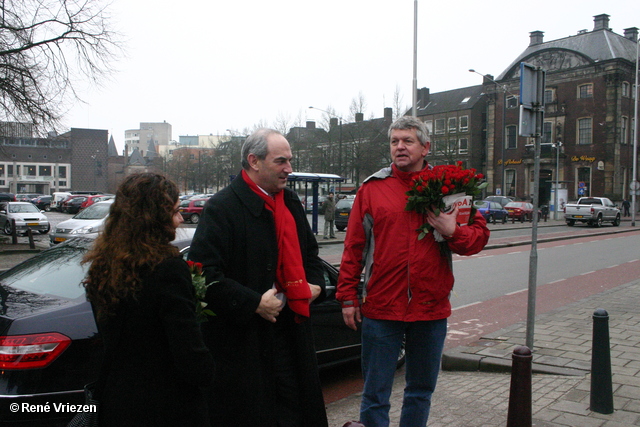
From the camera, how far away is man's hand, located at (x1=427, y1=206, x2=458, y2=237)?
285 cm

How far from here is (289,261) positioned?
2.71 m

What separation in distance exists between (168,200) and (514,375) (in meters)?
2.31

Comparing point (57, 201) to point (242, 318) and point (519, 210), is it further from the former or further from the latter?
point (242, 318)

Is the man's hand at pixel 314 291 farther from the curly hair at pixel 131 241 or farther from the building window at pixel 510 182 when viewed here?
the building window at pixel 510 182

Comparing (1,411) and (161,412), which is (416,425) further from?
(1,411)

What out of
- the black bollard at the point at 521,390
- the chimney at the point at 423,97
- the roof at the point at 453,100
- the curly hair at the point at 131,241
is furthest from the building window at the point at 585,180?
the curly hair at the point at 131,241

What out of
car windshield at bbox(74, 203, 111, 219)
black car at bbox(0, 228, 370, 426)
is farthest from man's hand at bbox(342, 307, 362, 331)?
car windshield at bbox(74, 203, 111, 219)

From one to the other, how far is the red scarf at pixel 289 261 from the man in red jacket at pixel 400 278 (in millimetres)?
393

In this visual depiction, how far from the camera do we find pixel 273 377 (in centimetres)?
262

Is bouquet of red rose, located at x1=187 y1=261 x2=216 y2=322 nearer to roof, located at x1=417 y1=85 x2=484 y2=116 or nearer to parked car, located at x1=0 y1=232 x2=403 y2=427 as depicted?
parked car, located at x1=0 y1=232 x2=403 y2=427

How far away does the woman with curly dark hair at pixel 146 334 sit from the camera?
2016mm

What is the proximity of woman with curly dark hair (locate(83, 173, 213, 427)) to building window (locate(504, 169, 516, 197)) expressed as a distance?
55.8 m

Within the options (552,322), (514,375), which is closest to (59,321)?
(514,375)

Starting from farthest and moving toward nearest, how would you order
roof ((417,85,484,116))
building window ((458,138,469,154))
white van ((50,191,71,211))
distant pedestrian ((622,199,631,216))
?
roof ((417,85,484,116)), building window ((458,138,469,154)), white van ((50,191,71,211)), distant pedestrian ((622,199,631,216))
